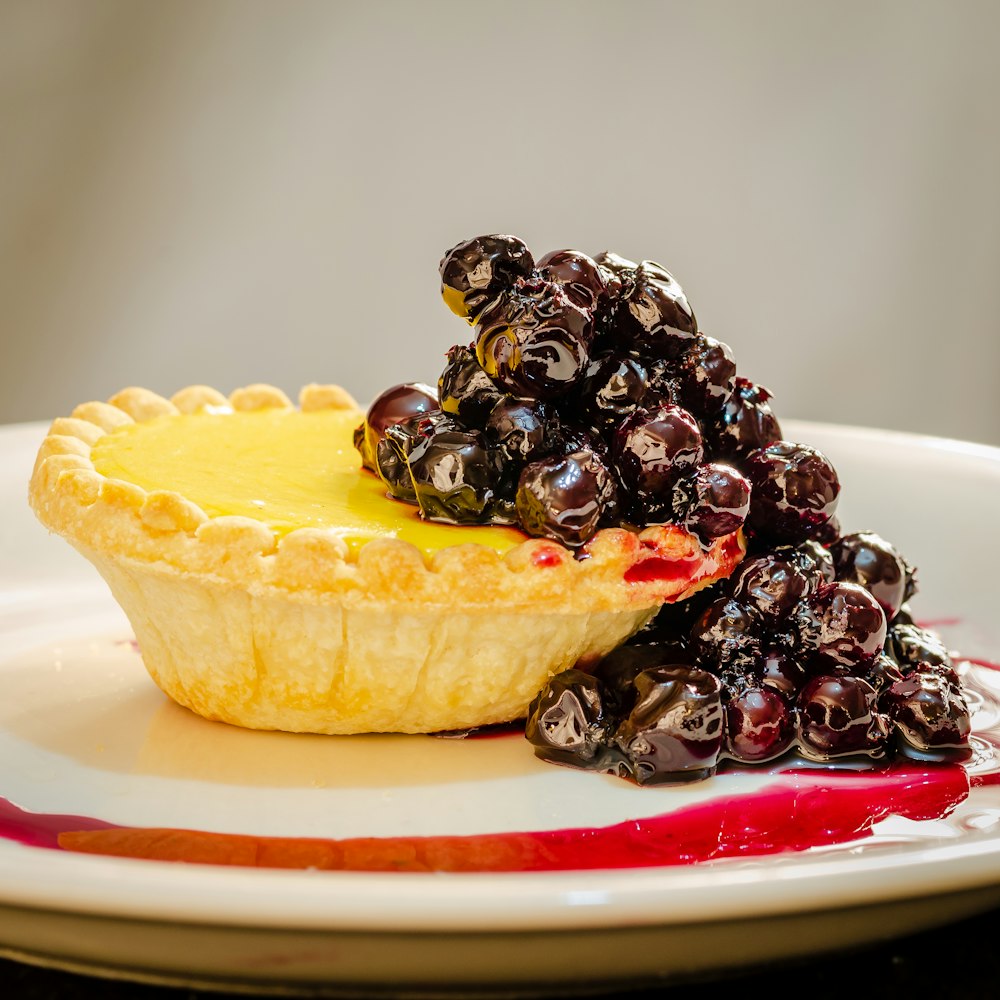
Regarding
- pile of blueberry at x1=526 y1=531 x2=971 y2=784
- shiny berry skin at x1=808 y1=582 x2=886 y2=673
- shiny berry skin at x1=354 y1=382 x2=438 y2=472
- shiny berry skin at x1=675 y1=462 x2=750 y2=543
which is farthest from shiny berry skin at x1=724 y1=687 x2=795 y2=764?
shiny berry skin at x1=354 y1=382 x2=438 y2=472

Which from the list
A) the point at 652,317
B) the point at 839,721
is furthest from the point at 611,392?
the point at 839,721

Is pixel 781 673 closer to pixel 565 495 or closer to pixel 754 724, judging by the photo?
pixel 754 724

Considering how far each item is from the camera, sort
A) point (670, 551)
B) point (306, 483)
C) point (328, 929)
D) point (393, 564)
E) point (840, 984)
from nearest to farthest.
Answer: point (328, 929) → point (840, 984) → point (393, 564) → point (670, 551) → point (306, 483)

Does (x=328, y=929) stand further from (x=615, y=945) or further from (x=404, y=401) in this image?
(x=404, y=401)

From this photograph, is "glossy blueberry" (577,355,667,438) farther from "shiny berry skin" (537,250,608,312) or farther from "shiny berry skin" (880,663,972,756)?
"shiny berry skin" (880,663,972,756)

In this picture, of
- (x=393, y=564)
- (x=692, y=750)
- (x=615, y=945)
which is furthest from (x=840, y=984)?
(x=393, y=564)

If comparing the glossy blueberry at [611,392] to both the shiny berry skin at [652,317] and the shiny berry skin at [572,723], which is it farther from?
the shiny berry skin at [572,723]
